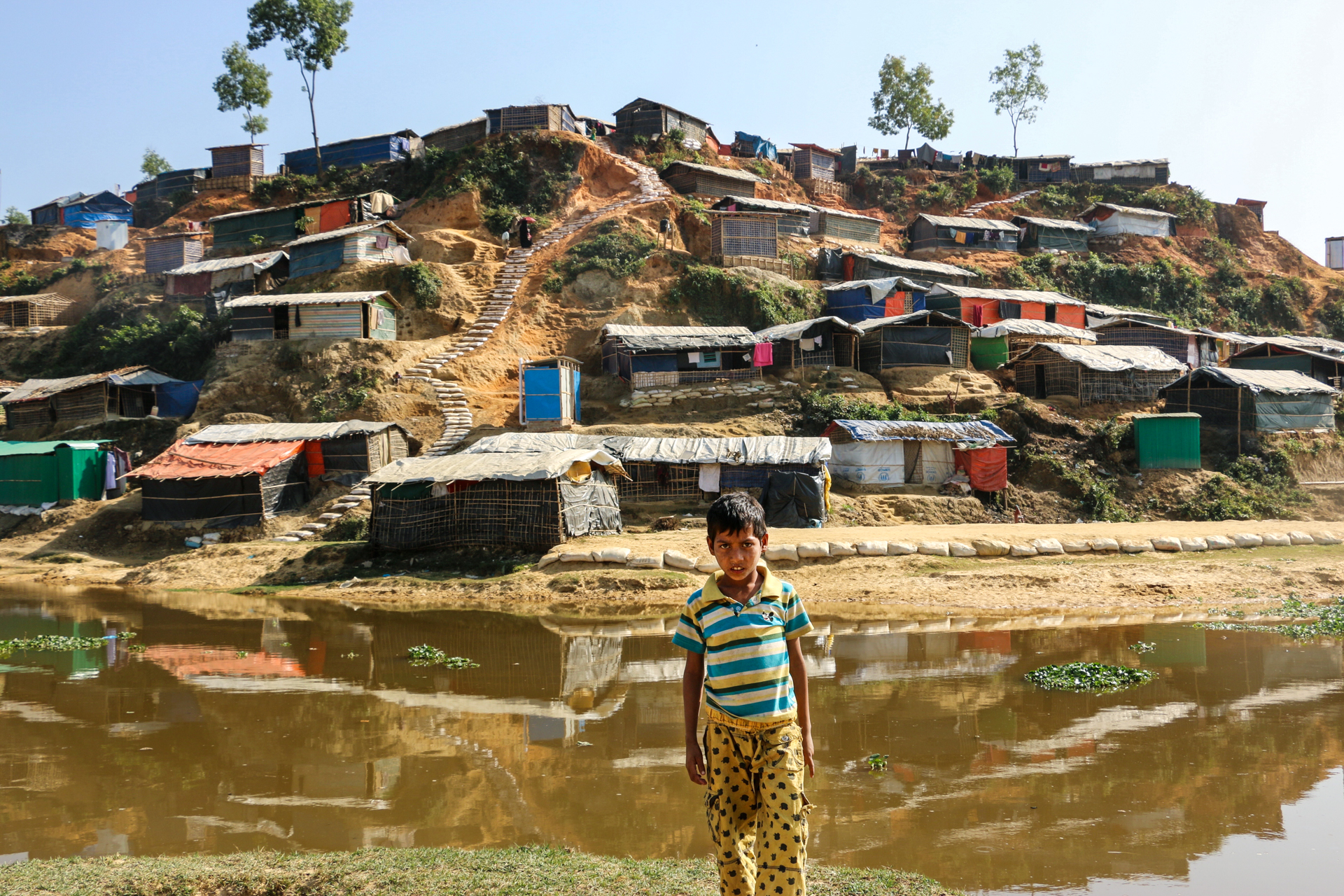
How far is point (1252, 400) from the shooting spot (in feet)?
89.6

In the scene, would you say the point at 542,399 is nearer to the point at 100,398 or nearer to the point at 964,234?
the point at 100,398

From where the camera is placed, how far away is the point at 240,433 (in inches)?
→ 976

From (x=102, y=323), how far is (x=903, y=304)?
33.7m

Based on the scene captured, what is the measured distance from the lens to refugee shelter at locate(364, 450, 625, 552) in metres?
19.1

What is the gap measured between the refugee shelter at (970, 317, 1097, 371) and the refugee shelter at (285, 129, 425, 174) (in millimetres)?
31706

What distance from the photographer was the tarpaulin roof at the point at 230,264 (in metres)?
36.2

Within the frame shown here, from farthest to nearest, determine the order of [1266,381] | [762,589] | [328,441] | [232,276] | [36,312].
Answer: [36,312]
[232,276]
[1266,381]
[328,441]
[762,589]

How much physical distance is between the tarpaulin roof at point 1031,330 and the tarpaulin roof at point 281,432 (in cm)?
2158

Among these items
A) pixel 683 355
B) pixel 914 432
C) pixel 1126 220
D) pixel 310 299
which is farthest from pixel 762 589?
pixel 1126 220

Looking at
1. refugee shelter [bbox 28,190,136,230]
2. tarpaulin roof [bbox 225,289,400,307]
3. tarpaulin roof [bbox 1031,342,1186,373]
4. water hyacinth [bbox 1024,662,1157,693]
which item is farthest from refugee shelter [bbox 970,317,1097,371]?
refugee shelter [bbox 28,190,136,230]

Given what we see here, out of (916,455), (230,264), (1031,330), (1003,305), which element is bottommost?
(916,455)

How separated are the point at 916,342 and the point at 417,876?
2871 centimetres

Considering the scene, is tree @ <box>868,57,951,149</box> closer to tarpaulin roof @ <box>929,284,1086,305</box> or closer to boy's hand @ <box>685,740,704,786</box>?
tarpaulin roof @ <box>929,284,1086,305</box>

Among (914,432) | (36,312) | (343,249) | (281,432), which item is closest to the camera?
(914,432)
